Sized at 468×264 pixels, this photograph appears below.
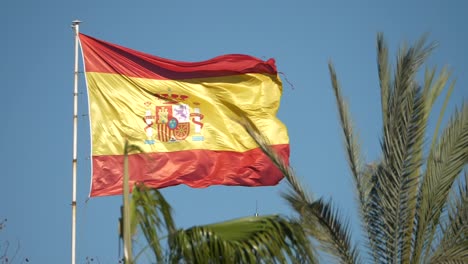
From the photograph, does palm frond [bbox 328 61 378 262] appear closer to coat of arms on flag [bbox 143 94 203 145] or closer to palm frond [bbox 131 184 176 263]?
palm frond [bbox 131 184 176 263]

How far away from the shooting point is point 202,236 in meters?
13.3

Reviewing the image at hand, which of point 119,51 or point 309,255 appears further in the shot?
point 119,51

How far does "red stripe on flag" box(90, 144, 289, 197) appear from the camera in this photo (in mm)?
24016

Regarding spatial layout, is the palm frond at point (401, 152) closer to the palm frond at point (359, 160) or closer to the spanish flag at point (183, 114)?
the palm frond at point (359, 160)

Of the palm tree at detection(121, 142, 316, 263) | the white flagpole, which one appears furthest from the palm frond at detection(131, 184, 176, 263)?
the white flagpole

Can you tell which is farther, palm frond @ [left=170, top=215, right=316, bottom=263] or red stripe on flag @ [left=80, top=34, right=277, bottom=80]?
red stripe on flag @ [left=80, top=34, right=277, bottom=80]

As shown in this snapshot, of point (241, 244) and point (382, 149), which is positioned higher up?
point (382, 149)

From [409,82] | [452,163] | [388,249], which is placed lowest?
[388,249]

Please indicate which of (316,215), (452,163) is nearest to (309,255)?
(316,215)

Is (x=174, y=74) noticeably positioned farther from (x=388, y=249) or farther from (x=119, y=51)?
(x=388, y=249)

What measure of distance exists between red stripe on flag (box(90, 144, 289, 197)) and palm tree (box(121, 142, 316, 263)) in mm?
10225

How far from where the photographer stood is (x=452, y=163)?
16094mm

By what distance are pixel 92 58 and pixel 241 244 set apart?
12.2m

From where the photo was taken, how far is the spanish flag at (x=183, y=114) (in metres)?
24.3
